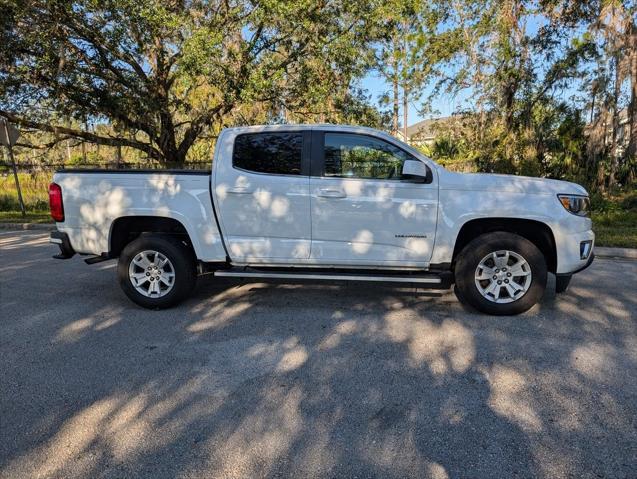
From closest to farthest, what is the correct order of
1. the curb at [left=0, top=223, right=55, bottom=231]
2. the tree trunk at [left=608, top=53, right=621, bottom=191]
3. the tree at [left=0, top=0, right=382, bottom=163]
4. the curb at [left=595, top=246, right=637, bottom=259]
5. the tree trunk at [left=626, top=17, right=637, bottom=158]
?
the curb at [left=595, top=246, right=637, bottom=259], the tree at [left=0, top=0, right=382, bottom=163], the tree trunk at [left=626, top=17, right=637, bottom=158], the curb at [left=0, top=223, right=55, bottom=231], the tree trunk at [left=608, top=53, right=621, bottom=191]

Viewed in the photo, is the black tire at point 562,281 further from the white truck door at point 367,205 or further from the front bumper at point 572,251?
the white truck door at point 367,205

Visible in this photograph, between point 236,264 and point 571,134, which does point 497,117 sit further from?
point 236,264

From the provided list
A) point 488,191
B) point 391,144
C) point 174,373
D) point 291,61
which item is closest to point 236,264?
point 174,373

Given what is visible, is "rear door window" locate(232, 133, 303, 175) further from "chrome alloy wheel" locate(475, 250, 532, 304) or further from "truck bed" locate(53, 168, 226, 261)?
"chrome alloy wheel" locate(475, 250, 532, 304)

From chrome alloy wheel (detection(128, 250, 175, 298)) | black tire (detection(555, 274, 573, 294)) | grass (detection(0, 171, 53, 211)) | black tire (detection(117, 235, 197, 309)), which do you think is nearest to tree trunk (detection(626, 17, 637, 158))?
black tire (detection(555, 274, 573, 294))

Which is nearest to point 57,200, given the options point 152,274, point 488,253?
point 152,274

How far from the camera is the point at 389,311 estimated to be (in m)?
4.99

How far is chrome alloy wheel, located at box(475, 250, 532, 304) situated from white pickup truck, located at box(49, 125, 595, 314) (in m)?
0.01

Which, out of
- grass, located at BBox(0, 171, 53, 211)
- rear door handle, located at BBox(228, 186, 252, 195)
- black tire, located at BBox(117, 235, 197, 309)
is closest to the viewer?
rear door handle, located at BBox(228, 186, 252, 195)

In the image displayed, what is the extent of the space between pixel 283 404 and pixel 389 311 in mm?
2135

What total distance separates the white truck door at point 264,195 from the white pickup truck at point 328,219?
11 millimetres

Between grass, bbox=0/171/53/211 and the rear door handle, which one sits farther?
grass, bbox=0/171/53/211

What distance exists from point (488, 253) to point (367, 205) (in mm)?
1313

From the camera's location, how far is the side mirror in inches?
181
